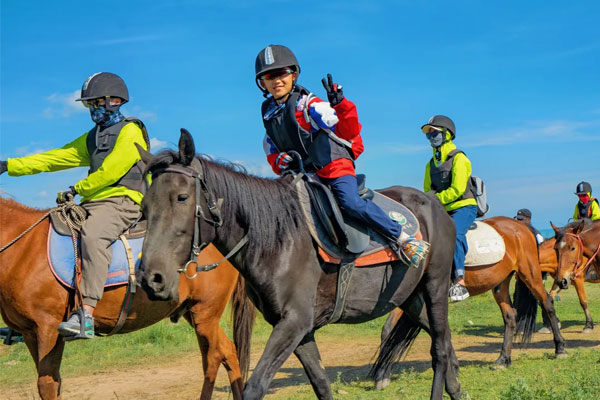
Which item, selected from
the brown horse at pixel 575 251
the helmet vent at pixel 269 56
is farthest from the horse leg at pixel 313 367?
the brown horse at pixel 575 251

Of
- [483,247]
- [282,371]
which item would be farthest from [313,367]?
[483,247]

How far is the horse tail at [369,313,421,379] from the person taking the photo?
7090mm

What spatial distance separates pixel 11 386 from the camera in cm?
898

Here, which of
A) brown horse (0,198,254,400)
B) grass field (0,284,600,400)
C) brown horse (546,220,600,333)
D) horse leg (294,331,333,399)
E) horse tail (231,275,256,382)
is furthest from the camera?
brown horse (546,220,600,333)

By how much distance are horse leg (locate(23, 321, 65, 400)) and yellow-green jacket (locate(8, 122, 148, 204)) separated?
134cm

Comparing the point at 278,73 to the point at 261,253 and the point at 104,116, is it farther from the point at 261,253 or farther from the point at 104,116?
the point at 104,116

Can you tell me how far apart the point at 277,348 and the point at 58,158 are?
3.55 m

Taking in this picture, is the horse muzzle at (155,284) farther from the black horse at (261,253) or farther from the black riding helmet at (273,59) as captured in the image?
the black riding helmet at (273,59)

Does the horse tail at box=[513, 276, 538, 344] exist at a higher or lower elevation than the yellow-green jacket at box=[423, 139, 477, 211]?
lower

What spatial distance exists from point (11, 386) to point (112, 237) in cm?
447

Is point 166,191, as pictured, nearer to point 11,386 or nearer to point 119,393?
point 119,393

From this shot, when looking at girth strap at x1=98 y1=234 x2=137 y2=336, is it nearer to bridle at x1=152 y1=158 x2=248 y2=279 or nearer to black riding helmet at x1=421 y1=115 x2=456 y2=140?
bridle at x1=152 y1=158 x2=248 y2=279

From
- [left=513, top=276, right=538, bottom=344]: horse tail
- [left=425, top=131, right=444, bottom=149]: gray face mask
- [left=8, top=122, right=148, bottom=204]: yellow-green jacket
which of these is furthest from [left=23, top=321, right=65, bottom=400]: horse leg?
[left=513, top=276, right=538, bottom=344]: horse tail

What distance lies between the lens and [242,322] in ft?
24.5
